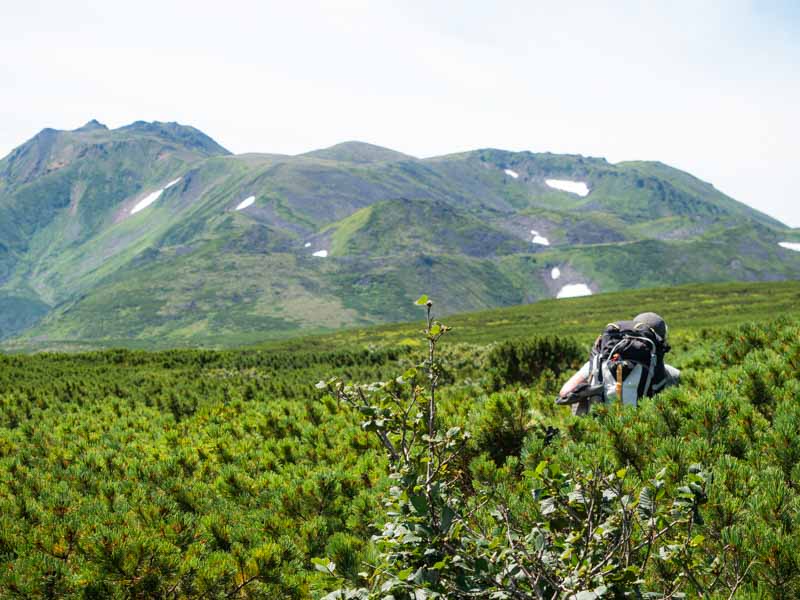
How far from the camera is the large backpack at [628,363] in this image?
6.68m

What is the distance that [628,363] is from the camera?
22.0 feet

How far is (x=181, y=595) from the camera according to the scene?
143 inches

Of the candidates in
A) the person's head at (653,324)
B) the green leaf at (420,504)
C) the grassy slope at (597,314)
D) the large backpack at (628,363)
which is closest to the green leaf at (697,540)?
the green leaf at (420,504)

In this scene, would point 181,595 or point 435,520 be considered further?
point 181,595

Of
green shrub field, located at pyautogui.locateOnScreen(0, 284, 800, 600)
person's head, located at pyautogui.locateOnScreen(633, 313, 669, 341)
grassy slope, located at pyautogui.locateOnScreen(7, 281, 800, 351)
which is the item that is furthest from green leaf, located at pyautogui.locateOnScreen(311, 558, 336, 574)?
grassy slope, located at pyautogui.locateOnScreen(7, 281, 800, 351)

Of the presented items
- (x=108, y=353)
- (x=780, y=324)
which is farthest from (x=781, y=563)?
(x=108, y=353)

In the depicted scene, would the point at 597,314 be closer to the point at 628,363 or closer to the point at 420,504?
the point at 628,363

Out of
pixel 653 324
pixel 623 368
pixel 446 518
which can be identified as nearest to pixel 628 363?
pixel 623 368

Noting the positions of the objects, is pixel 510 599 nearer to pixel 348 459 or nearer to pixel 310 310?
pixel 348 459

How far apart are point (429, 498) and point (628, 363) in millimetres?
4991

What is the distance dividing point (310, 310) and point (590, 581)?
640 feet

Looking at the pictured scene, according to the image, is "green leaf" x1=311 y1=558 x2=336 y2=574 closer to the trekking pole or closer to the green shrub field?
the green shrub field

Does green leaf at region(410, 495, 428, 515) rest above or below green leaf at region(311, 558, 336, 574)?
above

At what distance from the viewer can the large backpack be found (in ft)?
21.9
